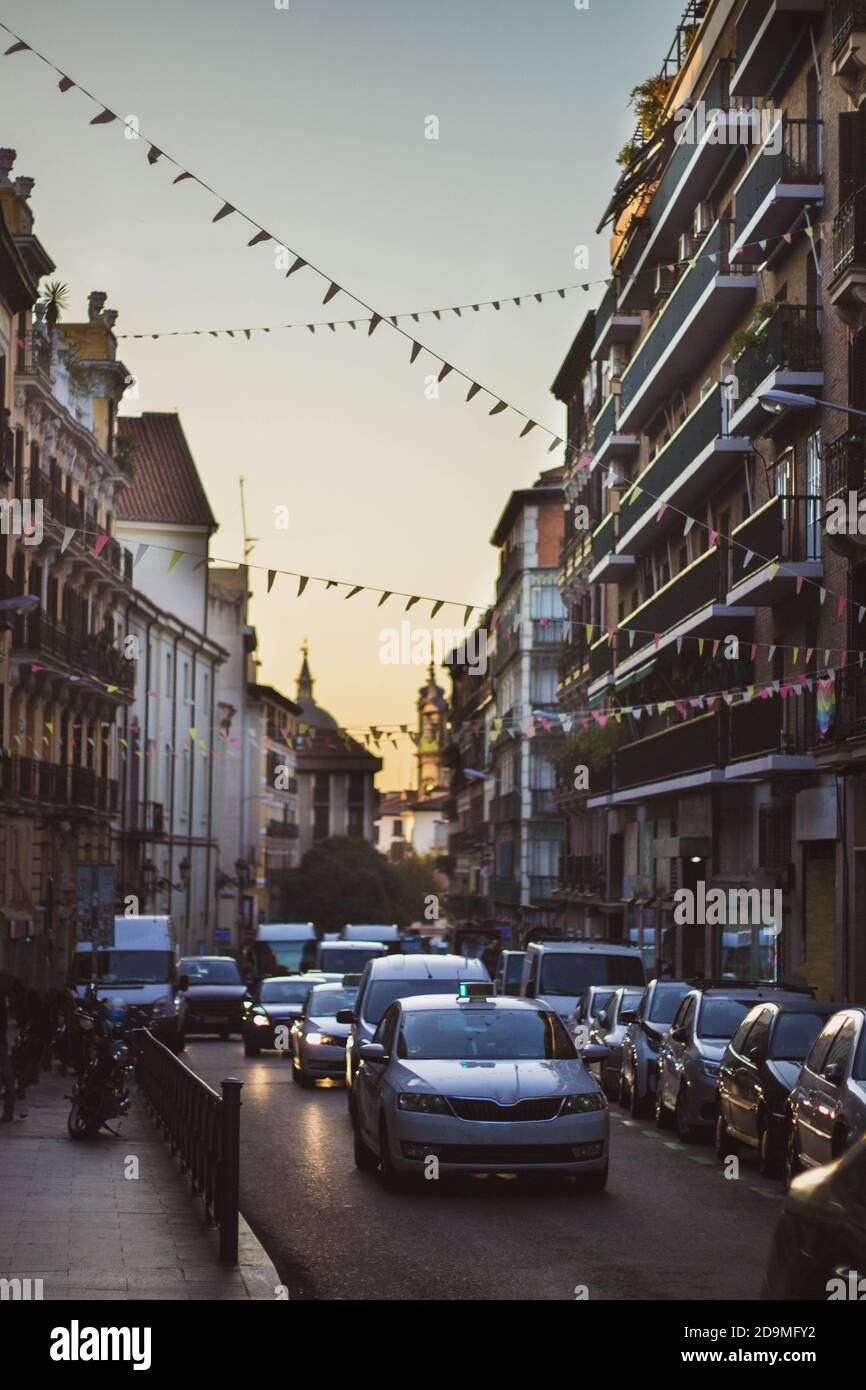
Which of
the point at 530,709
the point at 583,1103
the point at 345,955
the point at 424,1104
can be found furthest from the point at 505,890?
the point at 424,1104

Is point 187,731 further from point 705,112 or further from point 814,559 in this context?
point 814,559

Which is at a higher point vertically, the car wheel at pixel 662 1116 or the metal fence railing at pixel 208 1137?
the metal fence railing at pixel 208 1137

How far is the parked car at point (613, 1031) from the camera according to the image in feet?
87.3

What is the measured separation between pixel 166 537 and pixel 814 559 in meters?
56.4

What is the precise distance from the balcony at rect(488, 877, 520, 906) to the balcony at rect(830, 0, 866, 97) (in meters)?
56.7

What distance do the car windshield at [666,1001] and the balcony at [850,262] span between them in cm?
928

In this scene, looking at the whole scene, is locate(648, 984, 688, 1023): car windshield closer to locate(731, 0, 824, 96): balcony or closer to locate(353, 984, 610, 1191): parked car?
locate(353, 984, 610, 1191): parked car

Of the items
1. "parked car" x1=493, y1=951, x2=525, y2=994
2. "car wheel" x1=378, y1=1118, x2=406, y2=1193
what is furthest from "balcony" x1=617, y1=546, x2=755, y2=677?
"car wheel" x1=378, y1=1118, x2=406, y2=1193

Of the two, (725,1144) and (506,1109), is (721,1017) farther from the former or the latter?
(506,1109)

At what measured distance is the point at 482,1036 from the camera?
668 inches

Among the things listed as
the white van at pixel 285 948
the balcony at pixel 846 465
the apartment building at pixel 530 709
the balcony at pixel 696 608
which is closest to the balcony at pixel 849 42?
the balcony at pixel 846 465

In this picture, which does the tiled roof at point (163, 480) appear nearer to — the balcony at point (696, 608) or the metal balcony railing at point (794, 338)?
the balcony at point (696, 608)

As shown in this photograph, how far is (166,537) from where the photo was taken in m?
85.1

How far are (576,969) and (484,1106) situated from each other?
18.1 metres
